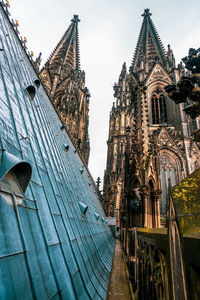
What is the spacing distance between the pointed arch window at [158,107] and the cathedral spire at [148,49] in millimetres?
9308

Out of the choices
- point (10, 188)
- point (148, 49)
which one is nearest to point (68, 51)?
point (148, 49)

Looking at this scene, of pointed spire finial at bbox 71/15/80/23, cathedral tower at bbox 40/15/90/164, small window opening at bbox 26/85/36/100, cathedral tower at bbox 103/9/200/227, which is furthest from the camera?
pointed spire finial at bbox 71/15/80/23

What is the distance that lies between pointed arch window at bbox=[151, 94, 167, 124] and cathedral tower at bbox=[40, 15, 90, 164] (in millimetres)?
10183

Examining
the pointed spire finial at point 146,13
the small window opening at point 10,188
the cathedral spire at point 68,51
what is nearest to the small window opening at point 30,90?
the small window opening at point 10,188

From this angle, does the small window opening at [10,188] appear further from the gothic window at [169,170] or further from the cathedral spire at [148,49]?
the cathedral spire at [148,49]

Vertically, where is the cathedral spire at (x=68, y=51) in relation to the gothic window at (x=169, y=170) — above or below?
above

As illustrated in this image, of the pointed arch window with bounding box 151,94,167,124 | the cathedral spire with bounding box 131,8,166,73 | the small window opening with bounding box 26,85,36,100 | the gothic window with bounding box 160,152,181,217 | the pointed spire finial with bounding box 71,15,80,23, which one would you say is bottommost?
the gothic window with bounding box 160,152,181,217

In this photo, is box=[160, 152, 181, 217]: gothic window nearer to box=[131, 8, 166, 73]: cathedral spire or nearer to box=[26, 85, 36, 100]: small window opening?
box=[26, 85, 36, 100]: small window opening

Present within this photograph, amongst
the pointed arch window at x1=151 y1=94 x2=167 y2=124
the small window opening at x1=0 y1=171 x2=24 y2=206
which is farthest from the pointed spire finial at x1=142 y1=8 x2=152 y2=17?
the small window opening at x1=0 y1=171 x2=24 y2=206

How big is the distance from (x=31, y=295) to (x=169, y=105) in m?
24.9

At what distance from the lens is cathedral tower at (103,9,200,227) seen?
8250 mm

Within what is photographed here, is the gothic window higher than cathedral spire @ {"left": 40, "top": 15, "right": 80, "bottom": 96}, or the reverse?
cathedral spire @ {"left": 40, "top": 15, "right": 80, "bottom": 96}

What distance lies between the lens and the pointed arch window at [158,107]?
22844 mm

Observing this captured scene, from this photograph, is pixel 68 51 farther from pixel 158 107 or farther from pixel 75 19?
pixel 158 107
